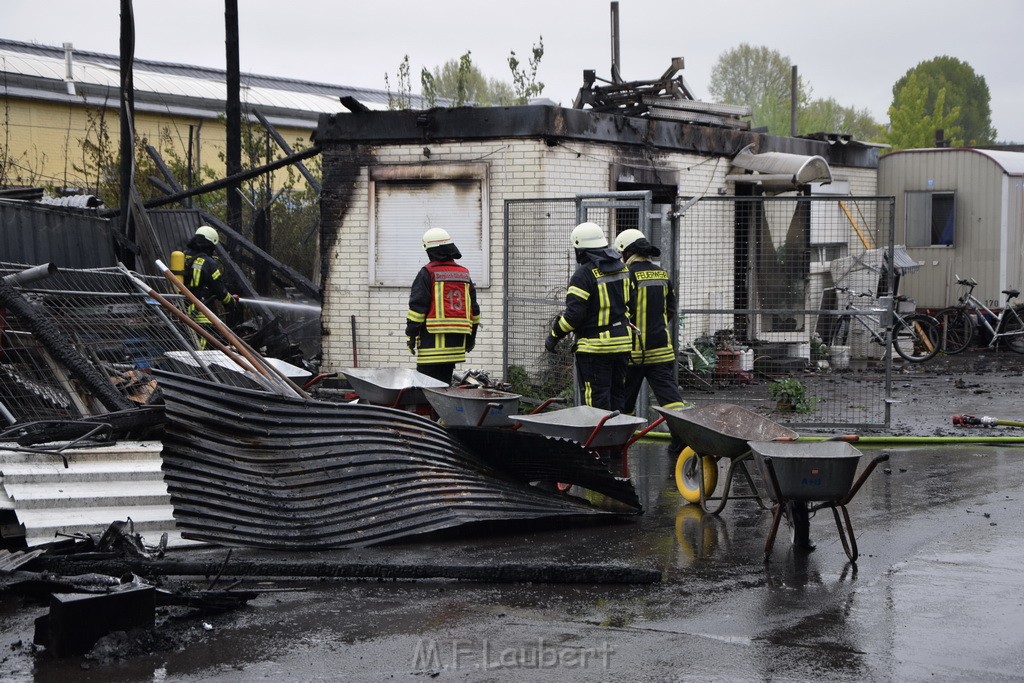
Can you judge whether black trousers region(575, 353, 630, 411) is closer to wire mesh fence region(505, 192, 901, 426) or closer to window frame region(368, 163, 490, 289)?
wire mesh fence region(505, 192, 901, 426)

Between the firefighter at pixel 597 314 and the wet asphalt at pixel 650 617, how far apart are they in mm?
2097

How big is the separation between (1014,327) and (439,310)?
13373mm

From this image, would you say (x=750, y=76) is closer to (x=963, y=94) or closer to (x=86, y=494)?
(x=963, y=94)

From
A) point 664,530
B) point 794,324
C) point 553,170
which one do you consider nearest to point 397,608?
point 664,530

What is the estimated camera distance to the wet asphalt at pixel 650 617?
16.9 ft

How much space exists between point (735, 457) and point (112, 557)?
12.8 feet

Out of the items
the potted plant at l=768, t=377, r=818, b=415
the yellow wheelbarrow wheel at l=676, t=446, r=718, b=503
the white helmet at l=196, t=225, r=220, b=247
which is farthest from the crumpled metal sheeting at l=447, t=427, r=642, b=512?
the white helmet at l=196, t=225, r=220, b=247

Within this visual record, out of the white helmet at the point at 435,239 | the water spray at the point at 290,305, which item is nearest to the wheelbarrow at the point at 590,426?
the white helmet at the point at 435,239

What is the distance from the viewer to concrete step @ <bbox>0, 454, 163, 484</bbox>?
7312mm

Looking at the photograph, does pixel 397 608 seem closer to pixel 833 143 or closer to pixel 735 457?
pixel 735 457

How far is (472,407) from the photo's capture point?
28.3ft

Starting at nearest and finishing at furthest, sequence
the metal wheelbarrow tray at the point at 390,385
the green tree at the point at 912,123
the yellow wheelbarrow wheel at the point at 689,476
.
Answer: the yellow wheelbarrow wheel at the point at 689,476, the metal wheelbarrow tray at the point at 390,385, the green tree at the point at 912,123

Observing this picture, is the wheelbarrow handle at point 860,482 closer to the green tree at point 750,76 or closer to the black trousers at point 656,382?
the black trousers at point 656,382

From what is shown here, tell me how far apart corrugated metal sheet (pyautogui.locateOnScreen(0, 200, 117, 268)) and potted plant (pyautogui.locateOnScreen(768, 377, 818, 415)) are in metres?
7.38
